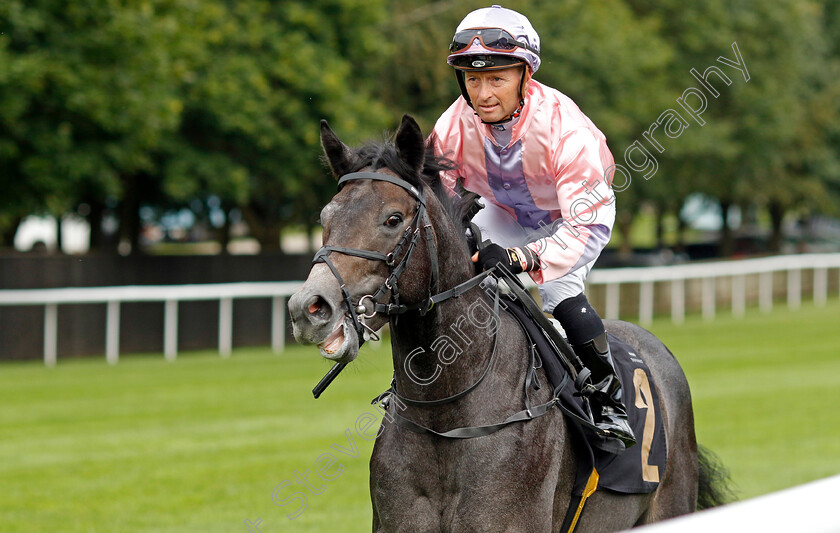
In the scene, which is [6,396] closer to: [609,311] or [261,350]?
[261,350]

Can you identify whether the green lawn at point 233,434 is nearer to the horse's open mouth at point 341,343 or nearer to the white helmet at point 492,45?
the horse's open mouth at point 341,343

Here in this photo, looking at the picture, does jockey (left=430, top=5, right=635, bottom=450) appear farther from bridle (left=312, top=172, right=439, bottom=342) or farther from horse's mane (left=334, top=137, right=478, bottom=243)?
bridle (left=312, top=172, right=439, bottom=342)

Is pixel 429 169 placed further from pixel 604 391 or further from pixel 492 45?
pixel 604 391

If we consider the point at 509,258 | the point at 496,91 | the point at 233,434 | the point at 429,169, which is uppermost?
the point at 496,91

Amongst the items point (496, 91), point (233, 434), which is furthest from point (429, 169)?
point (233, 434)

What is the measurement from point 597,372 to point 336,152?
1233mm

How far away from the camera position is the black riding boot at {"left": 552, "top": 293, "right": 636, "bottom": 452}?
3752mm

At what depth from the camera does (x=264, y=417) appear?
398 inches

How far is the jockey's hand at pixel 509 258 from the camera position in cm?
354

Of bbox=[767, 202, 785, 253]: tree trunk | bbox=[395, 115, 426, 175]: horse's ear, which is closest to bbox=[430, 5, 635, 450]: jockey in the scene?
bbox=[395, 115, 426, 175]: horse's ear

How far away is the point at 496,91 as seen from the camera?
3678 mm

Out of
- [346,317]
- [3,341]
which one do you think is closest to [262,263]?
[3,341]

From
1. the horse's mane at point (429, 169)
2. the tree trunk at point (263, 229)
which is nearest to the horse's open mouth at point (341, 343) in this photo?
the horse's mane at point (429, 169)

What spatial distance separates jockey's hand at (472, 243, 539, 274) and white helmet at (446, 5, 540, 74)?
619 millimetres
